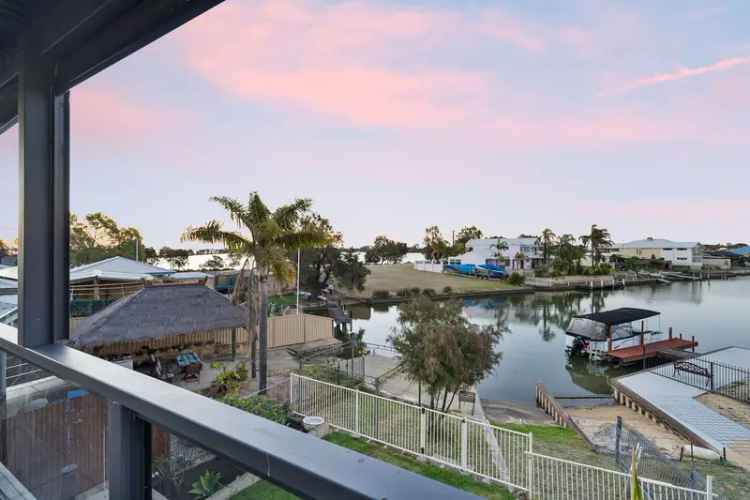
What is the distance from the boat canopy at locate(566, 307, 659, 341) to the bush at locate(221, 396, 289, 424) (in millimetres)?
12887

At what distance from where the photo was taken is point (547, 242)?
4462 centimetres

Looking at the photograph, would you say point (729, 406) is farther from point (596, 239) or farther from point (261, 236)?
point (596, 239)

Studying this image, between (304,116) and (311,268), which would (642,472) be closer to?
(304,116)

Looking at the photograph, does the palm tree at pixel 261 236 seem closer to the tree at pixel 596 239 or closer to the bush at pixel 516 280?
the bush at pixel 516 280

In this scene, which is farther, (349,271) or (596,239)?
(596,239)

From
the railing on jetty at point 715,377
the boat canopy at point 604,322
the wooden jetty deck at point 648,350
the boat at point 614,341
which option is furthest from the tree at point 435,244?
the railing on jetty at point 715,377

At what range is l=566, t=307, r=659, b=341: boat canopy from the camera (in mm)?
14273

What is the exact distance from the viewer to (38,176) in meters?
1.23

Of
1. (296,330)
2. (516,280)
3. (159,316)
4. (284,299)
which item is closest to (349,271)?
(284,299)

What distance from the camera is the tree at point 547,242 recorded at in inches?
1743

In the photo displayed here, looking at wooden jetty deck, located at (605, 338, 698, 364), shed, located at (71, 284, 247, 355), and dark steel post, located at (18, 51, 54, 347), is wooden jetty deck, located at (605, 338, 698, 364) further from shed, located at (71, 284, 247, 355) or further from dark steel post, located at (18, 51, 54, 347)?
dark steel post, located at (18, 51, 54, 347)

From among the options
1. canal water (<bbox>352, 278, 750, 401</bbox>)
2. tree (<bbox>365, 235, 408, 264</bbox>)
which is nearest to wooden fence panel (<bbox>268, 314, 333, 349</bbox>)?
canal water (<bbox>352, 278, 750, 401</bbox>)

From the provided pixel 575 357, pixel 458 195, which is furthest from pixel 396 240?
pixel 575 357

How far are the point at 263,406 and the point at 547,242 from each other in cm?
4485
